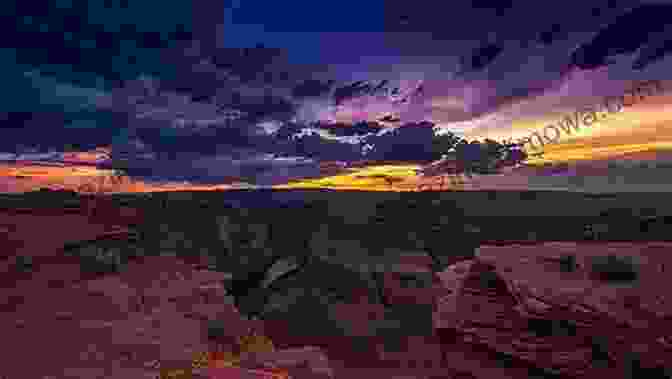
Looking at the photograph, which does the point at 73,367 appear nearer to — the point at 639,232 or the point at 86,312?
the point at 86,312

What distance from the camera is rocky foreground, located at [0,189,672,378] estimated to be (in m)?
6.14

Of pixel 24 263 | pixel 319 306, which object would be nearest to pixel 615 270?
pixel 319 306

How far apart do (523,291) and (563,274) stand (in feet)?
3.93

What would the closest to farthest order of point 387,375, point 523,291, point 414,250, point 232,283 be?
point 523,291 → point 387,375 → point 232,283 → point 414,250

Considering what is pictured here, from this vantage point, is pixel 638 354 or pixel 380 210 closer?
pixel 638 354

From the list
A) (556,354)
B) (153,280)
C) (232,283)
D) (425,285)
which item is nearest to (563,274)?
(556,354)

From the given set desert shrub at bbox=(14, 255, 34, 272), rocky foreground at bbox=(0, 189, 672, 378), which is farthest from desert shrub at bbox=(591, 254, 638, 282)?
desert shrub at bbox=(14, 255, 34, 272)

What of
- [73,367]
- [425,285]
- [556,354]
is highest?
[73,367]

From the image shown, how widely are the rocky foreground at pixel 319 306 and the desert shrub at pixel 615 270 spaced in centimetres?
2

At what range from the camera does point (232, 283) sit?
65.6 feet

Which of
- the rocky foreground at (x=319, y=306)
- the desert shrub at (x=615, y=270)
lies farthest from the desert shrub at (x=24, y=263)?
the desert shrub at (x=615, y=270)

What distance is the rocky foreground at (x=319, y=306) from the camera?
6.14 metres

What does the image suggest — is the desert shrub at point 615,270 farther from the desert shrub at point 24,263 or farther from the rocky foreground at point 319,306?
the desert shrub at point 24,263

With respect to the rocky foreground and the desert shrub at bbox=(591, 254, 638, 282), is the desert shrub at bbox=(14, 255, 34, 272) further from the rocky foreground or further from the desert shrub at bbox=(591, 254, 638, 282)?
the desert shrub at bbox=(591, 254, 638, 282)
